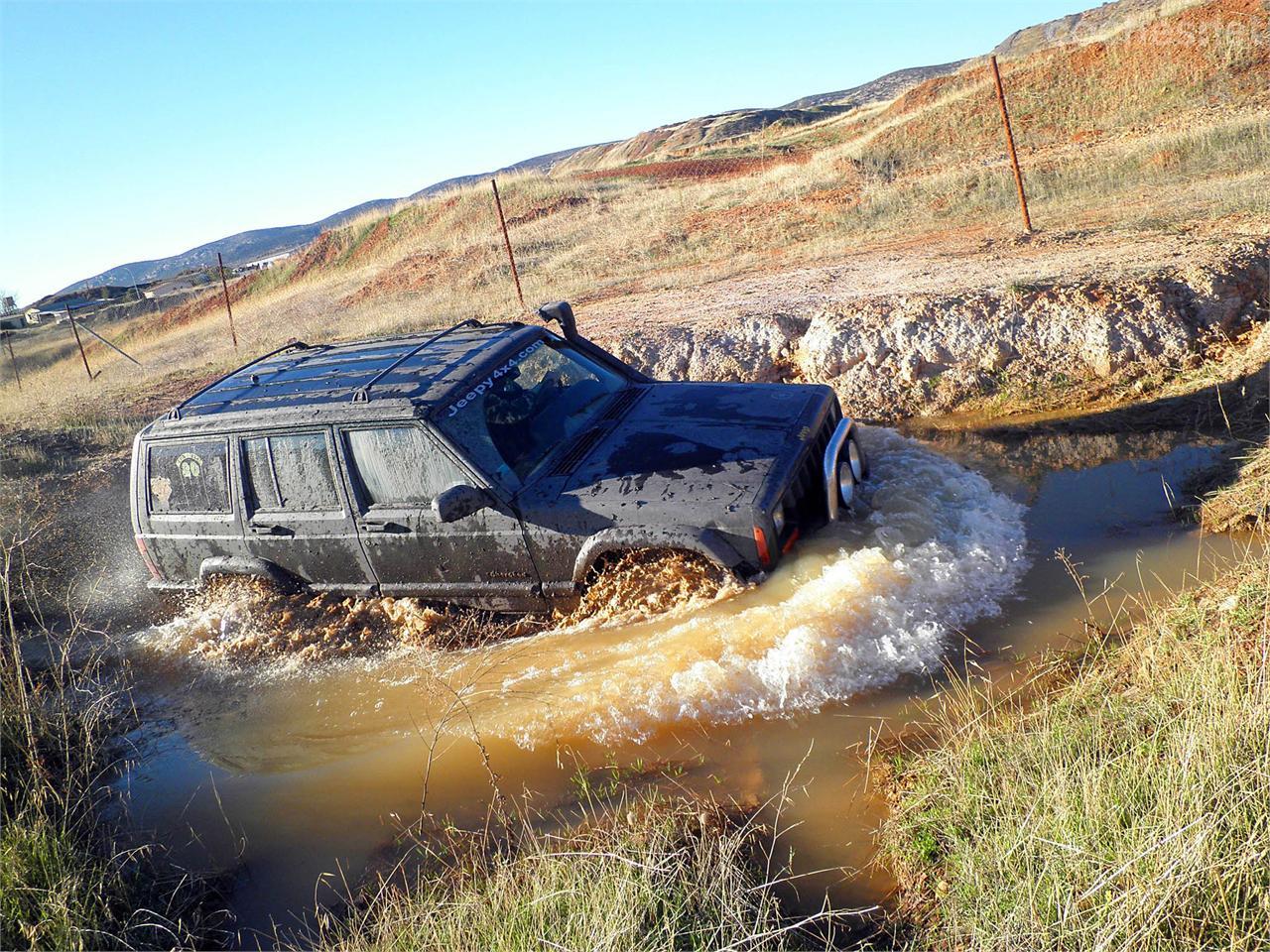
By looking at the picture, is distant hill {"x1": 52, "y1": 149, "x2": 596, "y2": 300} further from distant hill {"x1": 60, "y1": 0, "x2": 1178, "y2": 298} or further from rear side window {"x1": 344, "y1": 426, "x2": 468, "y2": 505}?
rear side window {"x1": 344, "y1": 426, "x2": 468, "y2": 505}

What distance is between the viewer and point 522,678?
193 inches

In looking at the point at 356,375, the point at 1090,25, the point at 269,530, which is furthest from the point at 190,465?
the point at 1090,25

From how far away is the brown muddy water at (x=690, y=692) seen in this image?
3.85 meters

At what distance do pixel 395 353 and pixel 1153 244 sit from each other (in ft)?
26.3

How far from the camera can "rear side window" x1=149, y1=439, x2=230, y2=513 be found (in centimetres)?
564

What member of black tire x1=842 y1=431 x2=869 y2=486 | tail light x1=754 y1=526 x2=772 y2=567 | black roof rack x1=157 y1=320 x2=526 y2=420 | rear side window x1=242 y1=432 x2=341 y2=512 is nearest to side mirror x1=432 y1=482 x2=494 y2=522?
black roof rack x1=157 y1=320 x2=526 y2=420

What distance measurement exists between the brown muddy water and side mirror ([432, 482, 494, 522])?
3.26 ft

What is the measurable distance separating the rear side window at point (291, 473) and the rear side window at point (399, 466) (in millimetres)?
237

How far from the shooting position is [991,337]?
7.92 meters

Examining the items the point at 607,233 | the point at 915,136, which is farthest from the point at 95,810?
the point at 915,136

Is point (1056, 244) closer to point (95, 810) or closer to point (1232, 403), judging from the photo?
point (1232, 403)

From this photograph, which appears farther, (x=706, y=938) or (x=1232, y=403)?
(x=1232, y=403)

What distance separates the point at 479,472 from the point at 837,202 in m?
16.8

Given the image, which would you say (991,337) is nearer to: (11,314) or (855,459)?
(855,459)
